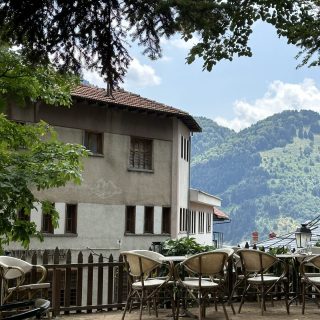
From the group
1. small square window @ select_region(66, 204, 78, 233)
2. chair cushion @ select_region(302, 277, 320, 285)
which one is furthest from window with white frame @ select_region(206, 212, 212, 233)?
chair cushion @ select_region(302, 277, 320, 285)

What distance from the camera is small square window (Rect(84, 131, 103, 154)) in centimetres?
2925

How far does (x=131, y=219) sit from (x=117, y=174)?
249 centimetres

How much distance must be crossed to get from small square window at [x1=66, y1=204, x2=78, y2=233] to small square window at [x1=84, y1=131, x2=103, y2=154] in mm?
2915

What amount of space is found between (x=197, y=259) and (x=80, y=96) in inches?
806

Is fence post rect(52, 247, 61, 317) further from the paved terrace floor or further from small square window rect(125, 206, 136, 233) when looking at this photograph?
small square window rect(125, 206, 136, 233)

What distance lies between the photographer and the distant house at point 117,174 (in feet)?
91.3

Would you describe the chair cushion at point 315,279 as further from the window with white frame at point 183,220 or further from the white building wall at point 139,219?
the window with white frame at point 183,220

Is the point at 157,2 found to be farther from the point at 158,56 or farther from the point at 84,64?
the point at 84,64

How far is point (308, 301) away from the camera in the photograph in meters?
10.7

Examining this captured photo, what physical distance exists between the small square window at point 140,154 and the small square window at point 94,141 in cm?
185

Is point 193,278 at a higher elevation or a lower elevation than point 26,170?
lower

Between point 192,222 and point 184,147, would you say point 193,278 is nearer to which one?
point 184,147

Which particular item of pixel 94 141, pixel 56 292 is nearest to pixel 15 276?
pixel 56 292

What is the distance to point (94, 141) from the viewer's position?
96.9ft
